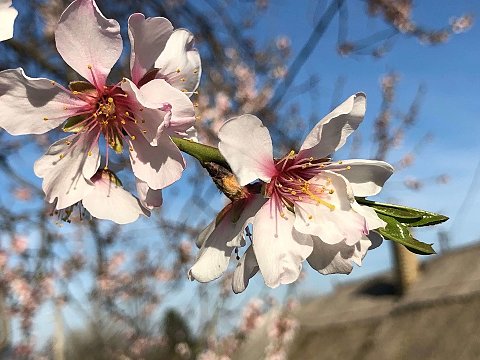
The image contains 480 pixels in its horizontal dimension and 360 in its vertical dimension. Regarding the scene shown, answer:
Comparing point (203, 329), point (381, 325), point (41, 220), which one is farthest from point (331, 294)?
point (41, 220)

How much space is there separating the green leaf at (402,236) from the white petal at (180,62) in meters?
0.36

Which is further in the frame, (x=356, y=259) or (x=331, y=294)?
(x=331, y=294)

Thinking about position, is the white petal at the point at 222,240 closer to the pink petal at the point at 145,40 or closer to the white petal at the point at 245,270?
the white petal at the point at 245,270

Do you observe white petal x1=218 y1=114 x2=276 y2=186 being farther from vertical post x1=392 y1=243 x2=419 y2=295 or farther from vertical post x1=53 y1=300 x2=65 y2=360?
vertical post x1=392 y1=243 x2=419 y2=295

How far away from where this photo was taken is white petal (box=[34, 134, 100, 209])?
31.5 inches

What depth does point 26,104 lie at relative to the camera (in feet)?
2.47

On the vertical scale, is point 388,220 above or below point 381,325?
above

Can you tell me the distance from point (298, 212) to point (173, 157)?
193 millimetres

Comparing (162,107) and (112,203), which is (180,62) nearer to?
(162,107)

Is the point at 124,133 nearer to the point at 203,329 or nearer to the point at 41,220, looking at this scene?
the point at 41,220

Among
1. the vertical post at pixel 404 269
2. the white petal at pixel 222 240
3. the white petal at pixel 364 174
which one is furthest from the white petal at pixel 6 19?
the vertical post at pixel 404 269

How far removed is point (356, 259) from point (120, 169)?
41 centimetres

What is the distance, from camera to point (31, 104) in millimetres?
760

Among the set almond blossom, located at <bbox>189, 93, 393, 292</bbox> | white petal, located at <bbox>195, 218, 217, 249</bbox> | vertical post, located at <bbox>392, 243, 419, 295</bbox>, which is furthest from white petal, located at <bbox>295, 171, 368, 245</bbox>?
vertical post, located at <bbox>392, 243, 419, 295</bbox>
